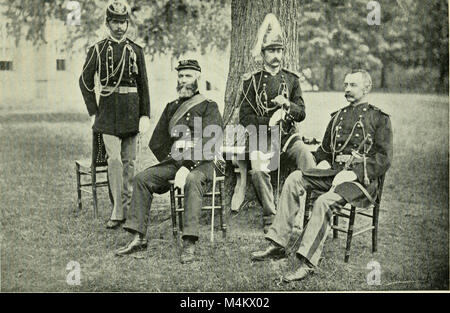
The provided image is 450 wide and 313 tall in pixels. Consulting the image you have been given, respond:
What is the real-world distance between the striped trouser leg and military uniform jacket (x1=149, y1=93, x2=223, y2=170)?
1083 millimetres

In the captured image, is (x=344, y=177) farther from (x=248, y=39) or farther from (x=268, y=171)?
(x=248, y=39)

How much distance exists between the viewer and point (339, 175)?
4.79 meters

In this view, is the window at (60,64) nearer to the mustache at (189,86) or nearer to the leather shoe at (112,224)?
the mustache at (189,86)

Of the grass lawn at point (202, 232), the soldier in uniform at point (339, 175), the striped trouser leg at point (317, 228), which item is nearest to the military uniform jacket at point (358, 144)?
the soldier in uniform at point (339, 175)

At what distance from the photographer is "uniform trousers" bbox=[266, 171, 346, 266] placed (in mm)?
4699

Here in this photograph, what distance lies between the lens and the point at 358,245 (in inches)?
199

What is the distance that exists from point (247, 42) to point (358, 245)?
222 cm

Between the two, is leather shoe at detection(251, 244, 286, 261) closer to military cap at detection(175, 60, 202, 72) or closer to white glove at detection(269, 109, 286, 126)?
white glove at detection(269, 109, 286, 126)

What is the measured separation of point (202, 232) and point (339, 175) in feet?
4.53

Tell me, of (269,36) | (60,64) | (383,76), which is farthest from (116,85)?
(383,76)

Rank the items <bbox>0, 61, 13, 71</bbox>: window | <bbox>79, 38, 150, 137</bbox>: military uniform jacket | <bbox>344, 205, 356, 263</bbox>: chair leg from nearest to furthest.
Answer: <bbox>344, 205, 356, 263</bbox>: chair leg < <bbox>79, 38, 150, 137</bbox>: military uniform jacket < <bbox>0, 61, 13, 71</bbox>: window

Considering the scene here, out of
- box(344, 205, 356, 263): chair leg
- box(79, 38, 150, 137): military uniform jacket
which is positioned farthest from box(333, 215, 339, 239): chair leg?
box(79, 38, 150, 137): military uniform jacket

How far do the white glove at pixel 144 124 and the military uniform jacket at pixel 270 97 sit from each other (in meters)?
0.90

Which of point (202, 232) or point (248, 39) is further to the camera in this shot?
point (248, 39)
